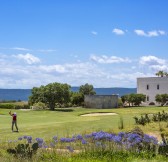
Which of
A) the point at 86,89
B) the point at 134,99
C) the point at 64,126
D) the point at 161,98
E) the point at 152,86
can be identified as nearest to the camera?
the point at 64,126

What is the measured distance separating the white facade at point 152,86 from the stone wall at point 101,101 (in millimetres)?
16569

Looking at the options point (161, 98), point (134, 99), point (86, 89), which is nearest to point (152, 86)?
point (161, 98)

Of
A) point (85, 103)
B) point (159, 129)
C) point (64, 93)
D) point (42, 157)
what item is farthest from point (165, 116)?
point (85, 103)

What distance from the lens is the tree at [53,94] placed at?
70938mm

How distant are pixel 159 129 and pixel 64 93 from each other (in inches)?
1811

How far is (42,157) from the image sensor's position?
41.5ft

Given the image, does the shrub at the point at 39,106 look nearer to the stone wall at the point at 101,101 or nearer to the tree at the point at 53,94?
the tree at the point at 53,94

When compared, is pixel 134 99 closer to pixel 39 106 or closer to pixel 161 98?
pixel 161 98

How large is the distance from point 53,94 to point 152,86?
28791 millimetres

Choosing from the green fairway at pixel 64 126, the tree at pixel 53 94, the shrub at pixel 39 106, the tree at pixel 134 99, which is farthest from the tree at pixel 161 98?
the green fairway at pixel 64 126

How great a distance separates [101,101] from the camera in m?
76.8

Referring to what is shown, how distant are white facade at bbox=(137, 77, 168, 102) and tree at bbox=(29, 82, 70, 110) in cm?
2559

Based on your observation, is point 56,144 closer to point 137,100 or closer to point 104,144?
point 104,144

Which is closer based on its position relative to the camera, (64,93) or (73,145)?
(73,145)
